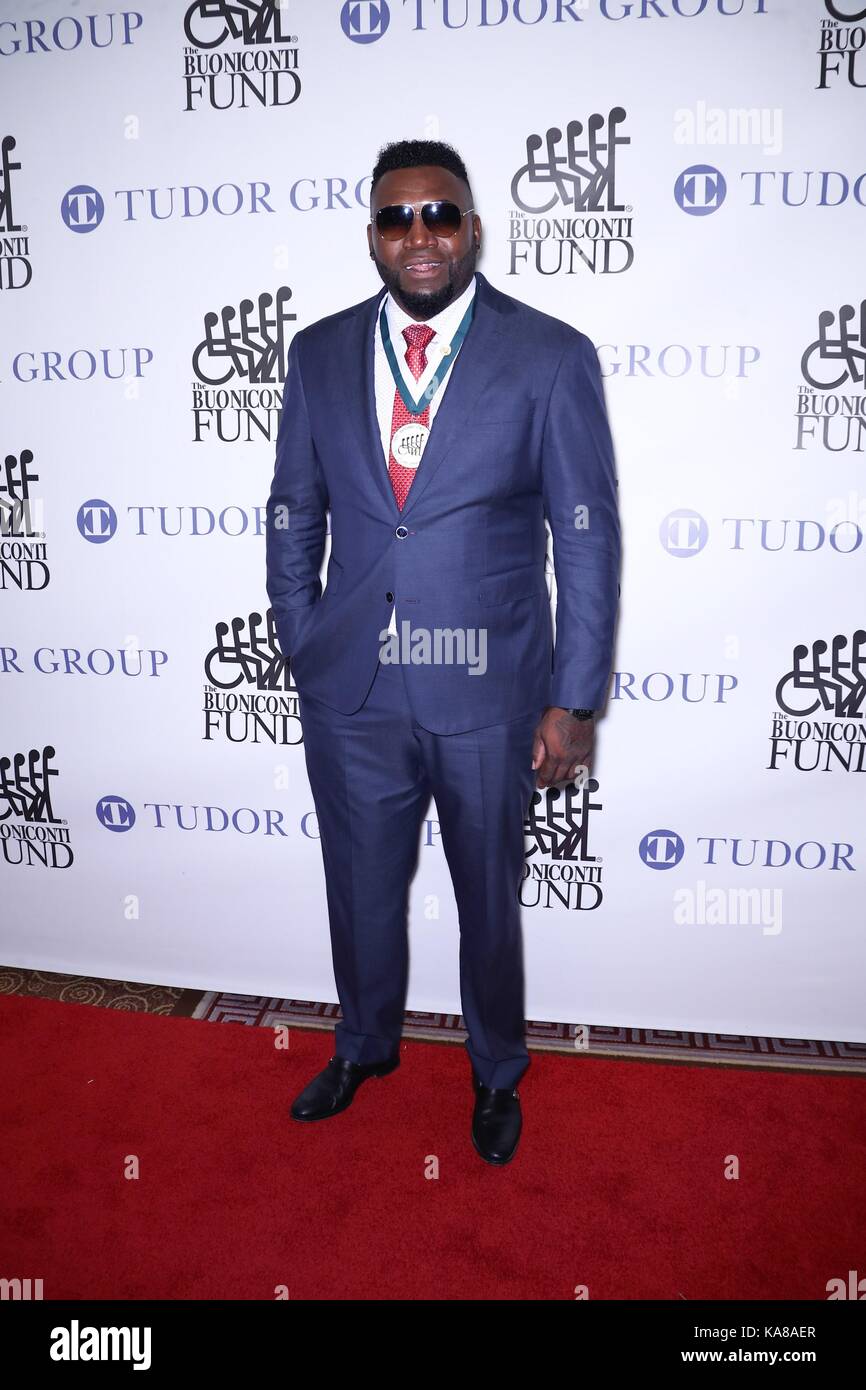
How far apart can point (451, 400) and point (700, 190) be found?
0.83 metres

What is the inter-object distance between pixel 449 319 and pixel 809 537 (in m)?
0.97

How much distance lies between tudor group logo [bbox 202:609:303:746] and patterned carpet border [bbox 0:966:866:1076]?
752 mm

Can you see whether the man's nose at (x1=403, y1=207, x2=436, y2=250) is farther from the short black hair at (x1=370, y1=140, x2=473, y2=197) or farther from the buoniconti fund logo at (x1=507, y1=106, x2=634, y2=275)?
the buoniconti fund logo at (x1=507, y1=106, x2=634, y2=275)

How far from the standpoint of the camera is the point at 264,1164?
1.91 m

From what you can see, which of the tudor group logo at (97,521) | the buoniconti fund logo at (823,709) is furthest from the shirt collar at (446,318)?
the buoniconti fund logo at (823,709)

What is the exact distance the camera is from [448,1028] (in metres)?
2.44

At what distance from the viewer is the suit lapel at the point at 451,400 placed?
5.45 feet

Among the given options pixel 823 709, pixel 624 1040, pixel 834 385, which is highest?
pixel 834 385

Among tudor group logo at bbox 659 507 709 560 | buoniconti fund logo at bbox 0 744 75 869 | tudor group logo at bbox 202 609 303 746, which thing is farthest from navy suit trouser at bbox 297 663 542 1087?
buoniconti fund logo at bbox 0 744 75 869

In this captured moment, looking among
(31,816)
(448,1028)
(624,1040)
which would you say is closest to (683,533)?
(624,1040)

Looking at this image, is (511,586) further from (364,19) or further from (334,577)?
(364,19)

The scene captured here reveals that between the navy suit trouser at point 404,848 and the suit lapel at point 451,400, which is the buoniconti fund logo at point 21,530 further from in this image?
the suit lapel at point 451,400

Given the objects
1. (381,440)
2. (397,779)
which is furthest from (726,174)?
(397,779)

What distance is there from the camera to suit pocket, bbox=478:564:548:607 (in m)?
1.72
